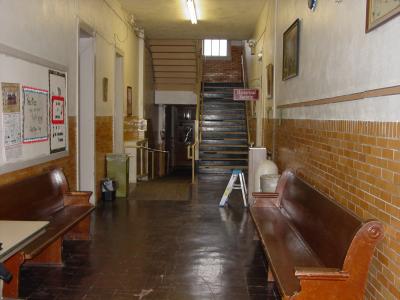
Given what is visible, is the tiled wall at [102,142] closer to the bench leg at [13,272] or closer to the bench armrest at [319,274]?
the bench leg at [13,272]

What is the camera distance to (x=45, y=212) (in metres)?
4.85

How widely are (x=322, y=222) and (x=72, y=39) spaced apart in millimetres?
4378

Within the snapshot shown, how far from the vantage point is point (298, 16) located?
18.9ft

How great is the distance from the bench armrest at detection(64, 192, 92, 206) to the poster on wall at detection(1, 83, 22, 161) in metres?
1.01

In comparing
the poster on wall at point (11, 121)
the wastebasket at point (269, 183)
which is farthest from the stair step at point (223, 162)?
the poster on wall at point (11, 121)

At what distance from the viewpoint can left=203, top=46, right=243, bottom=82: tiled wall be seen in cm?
1595

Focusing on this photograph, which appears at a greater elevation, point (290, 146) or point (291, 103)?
point (291, 103)

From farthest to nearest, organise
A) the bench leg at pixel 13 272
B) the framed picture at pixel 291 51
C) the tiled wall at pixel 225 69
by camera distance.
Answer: the tiled wall at pixel 225 69
the framed picture at pixel 291 51
the bench leg at pixel 13 272

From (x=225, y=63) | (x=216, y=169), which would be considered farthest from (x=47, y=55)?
(x=225, y=63)

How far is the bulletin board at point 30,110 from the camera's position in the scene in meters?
4.23

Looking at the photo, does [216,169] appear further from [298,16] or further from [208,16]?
[298,16]

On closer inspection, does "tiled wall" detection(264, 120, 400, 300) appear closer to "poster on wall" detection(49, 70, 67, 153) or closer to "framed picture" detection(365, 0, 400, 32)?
"framed picture" detection(365, 0, 400, 32)

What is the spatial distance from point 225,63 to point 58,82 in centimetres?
1088

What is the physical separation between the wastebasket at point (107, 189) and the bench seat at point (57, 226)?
8.72 ft
